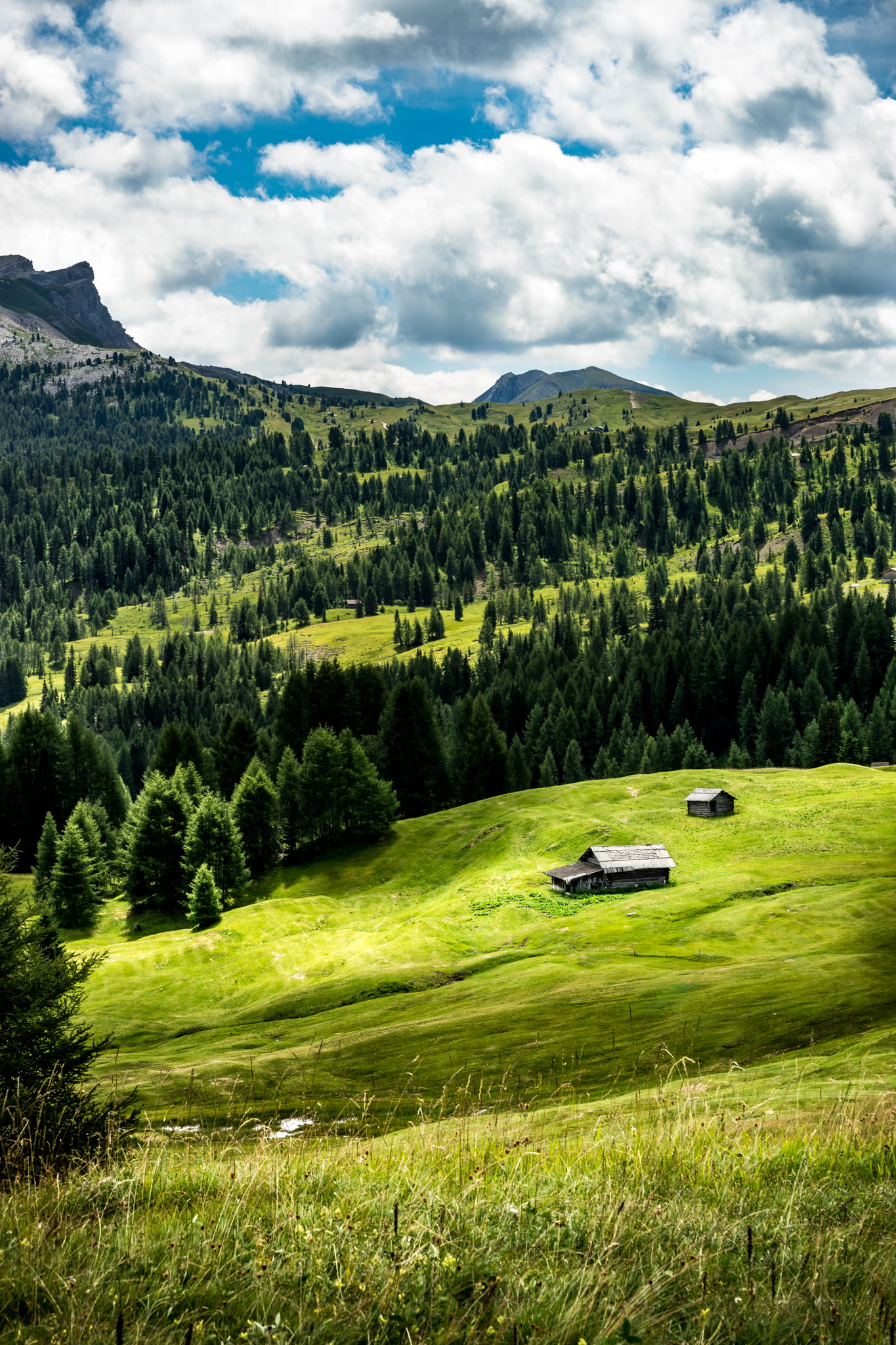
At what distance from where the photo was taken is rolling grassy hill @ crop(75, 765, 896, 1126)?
36.2 m

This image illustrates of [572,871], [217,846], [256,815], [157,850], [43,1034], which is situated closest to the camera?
[43,1034]

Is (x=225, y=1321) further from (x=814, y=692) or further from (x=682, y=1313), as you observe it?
(x=814, y=692)

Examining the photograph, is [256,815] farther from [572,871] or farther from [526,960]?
[526,960]

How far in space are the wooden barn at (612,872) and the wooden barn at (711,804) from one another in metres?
15.1

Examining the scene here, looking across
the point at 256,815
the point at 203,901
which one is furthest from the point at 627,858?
the point at 256,815

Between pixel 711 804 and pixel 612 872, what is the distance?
21027mm

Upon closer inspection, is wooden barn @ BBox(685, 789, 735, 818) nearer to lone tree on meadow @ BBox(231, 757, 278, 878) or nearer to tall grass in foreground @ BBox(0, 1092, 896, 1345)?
lone tree on meadow @ BBox(231, 757, 278, 878)

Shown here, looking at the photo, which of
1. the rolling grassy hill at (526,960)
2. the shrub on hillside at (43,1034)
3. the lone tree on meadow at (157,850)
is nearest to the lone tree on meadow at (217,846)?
the lone tree on meadow at (157,850)

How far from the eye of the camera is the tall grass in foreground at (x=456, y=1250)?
16.8ft

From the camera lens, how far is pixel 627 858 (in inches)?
3157

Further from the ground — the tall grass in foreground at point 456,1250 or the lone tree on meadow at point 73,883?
the tall grass in foreground at point 456,1250

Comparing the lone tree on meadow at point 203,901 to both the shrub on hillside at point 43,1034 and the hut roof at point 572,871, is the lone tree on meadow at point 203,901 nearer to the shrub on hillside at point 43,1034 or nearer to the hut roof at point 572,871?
the hut roof at point 572,871

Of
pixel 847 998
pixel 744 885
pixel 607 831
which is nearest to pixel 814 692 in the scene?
pixel 607 831

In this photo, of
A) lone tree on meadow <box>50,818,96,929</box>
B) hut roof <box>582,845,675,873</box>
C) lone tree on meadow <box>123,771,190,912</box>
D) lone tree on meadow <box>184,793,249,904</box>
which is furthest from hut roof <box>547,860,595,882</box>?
lone tree on meadow <box>50,818,96,929</box>
